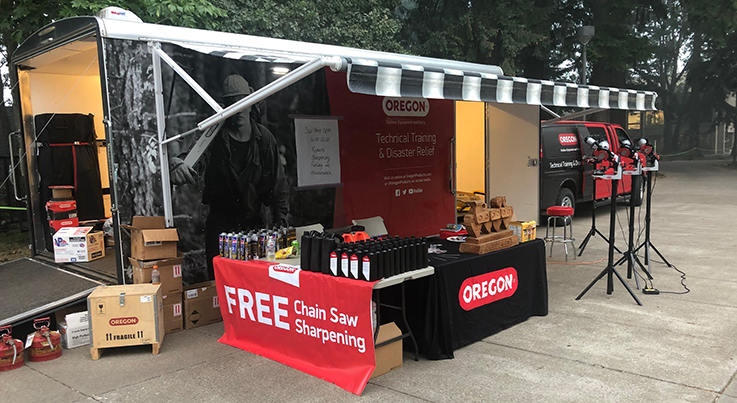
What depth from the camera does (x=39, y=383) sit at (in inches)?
163

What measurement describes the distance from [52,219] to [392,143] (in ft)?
14.7

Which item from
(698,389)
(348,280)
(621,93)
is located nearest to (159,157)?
(348,280)

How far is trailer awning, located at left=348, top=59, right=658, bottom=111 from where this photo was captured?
4.00 m

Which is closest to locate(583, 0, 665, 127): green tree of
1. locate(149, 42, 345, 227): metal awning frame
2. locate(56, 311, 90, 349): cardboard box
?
locate(149, 42, 345, 227): metal awning frame

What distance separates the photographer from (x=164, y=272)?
509cm

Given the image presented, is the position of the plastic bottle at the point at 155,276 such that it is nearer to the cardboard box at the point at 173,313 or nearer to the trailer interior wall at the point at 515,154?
the cardboard box at the point at 173,313

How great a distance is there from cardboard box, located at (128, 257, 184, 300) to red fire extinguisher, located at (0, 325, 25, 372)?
104cm

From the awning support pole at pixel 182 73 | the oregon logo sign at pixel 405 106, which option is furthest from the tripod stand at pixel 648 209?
Result: the awning support pole at pixel 182 73

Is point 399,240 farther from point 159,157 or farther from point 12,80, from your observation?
point 12,80

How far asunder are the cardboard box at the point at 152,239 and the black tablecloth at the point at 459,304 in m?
2.27

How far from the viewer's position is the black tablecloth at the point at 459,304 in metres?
4.32

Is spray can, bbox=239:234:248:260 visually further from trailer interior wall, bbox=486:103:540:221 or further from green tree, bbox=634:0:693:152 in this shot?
green tree, bbox=634:0:693:152

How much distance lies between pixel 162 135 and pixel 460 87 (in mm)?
2798

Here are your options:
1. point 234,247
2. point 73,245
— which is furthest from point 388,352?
point 73,245
